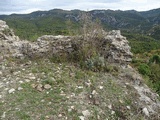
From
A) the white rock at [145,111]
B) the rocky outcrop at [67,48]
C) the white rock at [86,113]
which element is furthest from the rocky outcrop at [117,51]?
the white rock at [86,113]

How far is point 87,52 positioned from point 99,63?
0.54m

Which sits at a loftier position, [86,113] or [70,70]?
[70,70]

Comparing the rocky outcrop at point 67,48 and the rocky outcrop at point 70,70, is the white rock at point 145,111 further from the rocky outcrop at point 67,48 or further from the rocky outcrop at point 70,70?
the rocky outcrop at point 67,48

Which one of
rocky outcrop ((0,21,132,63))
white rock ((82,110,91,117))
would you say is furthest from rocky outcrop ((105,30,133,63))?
white rock ((82,110,91,117))

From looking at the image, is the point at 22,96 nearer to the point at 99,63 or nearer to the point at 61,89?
the point at 61,89

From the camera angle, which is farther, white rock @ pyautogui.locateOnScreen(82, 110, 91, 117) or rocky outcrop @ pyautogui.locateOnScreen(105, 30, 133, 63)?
rocky outcrop @ pyautogui.locateOnScreen(105, 30, 133, 63)

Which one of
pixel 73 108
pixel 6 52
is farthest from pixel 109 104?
pixel 6 52

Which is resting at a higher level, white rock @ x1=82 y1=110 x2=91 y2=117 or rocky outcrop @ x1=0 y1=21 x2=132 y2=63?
rocky outcrop @ x1=0 y1=21 x2=132 y2=63

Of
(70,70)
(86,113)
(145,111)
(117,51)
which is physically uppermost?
(117,51)

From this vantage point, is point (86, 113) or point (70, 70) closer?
point (86, 113)

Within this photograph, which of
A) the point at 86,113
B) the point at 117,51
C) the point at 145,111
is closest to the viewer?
the point at 86,113

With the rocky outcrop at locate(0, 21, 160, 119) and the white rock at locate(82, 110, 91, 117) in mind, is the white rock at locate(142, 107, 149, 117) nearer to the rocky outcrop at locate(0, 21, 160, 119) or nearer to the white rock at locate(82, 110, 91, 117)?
the rocky outcrop at locate(0, 21, 160, 119)

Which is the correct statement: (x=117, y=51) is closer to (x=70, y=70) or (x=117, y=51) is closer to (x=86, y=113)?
(x=70, y=70)

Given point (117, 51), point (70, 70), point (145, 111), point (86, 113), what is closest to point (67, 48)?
point (70, 70)
